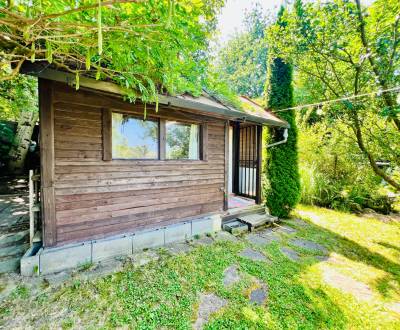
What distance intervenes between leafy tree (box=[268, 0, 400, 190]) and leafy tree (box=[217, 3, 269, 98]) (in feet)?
50.6

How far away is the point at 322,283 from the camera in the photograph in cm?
288

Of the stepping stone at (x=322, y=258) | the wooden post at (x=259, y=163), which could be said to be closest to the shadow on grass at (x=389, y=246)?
the stepping stone at (x=322, y=258)

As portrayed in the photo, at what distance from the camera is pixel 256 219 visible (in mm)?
4953

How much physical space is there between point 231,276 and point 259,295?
0.47 m

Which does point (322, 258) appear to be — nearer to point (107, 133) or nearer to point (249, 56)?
point (107, 133)

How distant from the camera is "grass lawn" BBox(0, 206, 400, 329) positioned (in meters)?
2.08

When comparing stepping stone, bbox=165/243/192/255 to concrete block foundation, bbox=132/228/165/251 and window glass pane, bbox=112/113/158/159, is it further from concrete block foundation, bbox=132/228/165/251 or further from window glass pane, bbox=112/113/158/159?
window glass pane, bbox=112/113/158/159

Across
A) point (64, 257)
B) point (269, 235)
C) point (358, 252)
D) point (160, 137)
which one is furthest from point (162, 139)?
point (358, 252)

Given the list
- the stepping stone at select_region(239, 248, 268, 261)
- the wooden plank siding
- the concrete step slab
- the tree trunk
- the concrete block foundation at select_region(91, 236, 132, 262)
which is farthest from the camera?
the tree trunk

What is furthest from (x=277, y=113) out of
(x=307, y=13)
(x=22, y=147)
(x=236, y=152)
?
(x=22, y=147)

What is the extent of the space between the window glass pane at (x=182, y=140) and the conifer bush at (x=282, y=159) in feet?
8.65

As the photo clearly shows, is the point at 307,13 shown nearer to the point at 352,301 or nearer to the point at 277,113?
the point at 277,113

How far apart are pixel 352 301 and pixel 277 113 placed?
4.75 metres

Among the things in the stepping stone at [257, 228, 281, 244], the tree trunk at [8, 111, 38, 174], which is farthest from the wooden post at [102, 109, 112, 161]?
the tree trunk at [8, 111, 38, 174]
